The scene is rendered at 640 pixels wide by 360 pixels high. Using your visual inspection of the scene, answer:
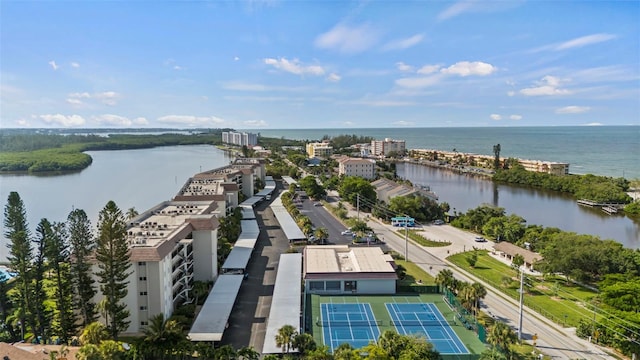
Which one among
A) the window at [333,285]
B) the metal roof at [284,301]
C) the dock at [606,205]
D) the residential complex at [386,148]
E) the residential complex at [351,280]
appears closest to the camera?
the metal roof at [284,301]

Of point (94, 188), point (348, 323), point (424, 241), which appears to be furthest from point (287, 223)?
point (94, 188)

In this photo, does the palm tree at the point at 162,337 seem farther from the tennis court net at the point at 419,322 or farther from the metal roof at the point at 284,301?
the tennis court net at the point at 419,322

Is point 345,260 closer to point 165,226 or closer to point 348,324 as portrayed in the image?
point 348,324

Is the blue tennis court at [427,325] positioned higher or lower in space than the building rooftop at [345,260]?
lower

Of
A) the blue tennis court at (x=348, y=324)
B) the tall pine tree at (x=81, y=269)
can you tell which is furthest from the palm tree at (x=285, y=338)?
the tall pine tree at (x=81, y=269)

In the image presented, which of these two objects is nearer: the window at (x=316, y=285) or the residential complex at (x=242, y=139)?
the window at (x=316, y=285)

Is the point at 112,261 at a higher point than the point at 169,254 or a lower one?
higher

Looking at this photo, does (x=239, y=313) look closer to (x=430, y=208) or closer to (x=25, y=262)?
(x=25, y=262)
